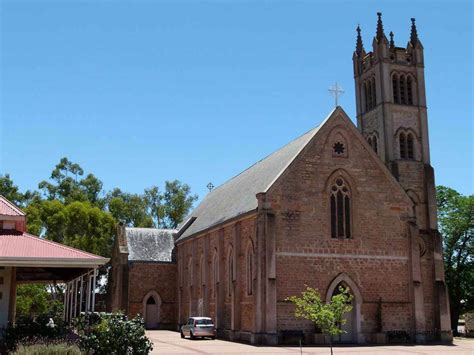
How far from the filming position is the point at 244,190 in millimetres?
44594

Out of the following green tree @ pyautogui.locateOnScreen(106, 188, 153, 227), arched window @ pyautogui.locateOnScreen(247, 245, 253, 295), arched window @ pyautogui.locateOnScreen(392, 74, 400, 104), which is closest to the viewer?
arched window @ pyautogui.locateOnScreen(247, 245, 253, 295)

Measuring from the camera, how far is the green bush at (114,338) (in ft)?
64.3

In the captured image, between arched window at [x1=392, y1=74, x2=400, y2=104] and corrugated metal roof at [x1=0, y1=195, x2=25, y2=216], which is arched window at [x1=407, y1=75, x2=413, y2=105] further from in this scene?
corrugated metal roof at [x1=0, y1=195, x2=25, y2=216]

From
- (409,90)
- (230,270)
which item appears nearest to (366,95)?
(409,90)

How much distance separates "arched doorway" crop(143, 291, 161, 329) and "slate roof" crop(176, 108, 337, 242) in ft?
18.2

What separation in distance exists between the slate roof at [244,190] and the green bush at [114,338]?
17292 millimetres

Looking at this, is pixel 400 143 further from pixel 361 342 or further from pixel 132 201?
pixel 132 201

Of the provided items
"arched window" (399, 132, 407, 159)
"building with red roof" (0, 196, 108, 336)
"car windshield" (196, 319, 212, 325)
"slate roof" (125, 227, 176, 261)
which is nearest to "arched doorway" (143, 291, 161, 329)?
"slate roof" (125, 227, 176, 261)

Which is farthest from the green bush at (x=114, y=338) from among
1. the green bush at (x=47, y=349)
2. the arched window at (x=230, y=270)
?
the arched window at (x=230, y=270)

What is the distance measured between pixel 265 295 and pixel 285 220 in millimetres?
4789

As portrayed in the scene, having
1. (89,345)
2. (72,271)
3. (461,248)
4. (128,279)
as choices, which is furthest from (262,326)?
(461,248)

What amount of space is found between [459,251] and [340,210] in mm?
23120

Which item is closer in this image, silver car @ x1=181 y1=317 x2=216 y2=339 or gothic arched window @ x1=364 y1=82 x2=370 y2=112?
silver car @ x1=181 y1=317 x2=216 y2=339

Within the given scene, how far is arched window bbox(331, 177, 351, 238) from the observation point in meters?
37.5
